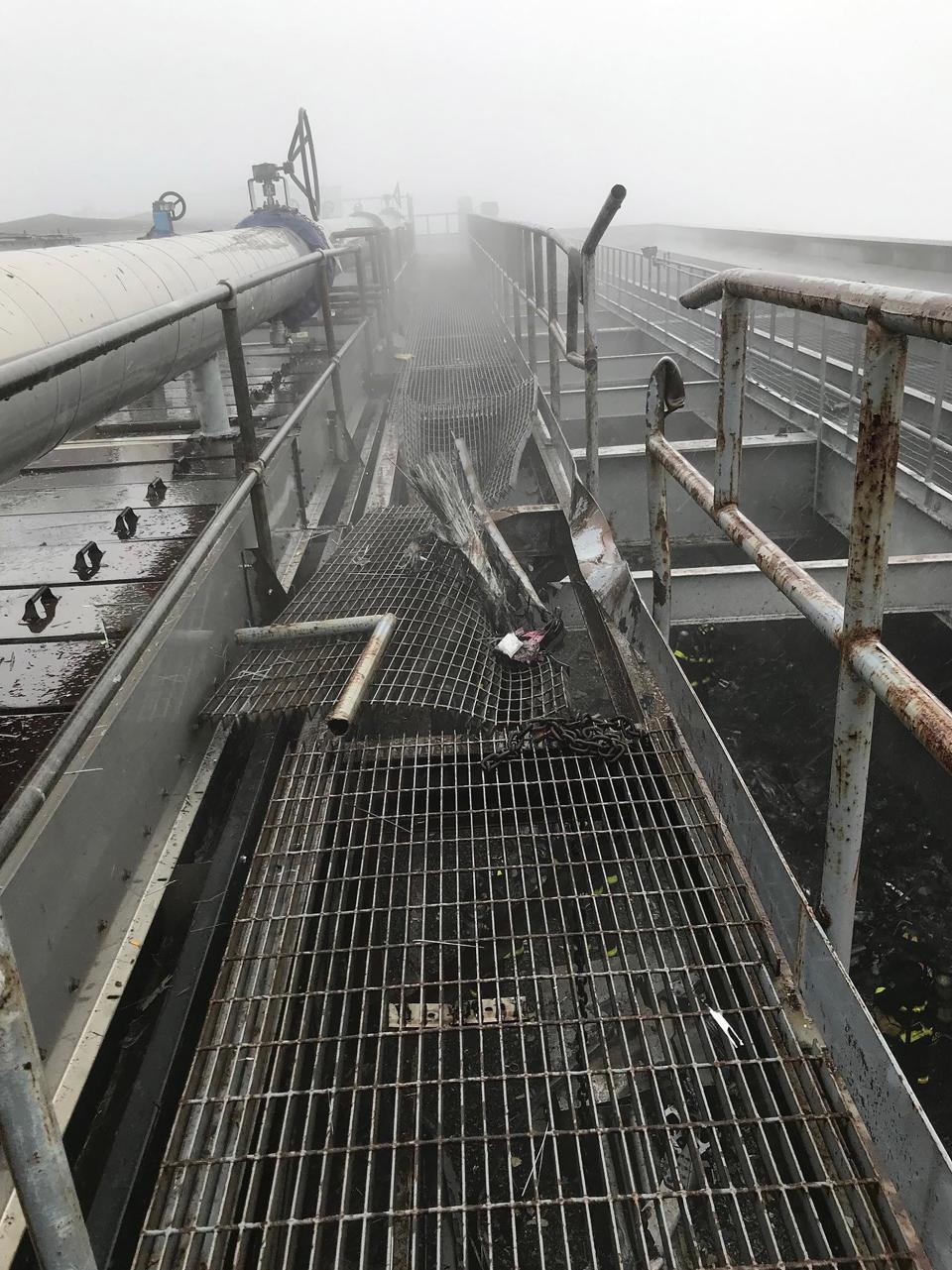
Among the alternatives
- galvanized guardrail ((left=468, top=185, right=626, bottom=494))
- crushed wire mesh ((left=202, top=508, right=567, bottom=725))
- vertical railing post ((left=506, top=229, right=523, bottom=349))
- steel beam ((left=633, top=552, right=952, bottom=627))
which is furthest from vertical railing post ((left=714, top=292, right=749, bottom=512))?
vertical railing post ((left=506, top=229, right=523, bottom=349))

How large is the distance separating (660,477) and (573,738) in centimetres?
86

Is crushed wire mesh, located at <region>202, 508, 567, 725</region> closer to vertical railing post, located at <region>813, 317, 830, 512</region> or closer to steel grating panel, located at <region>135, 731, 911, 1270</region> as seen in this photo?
steel grating panel, located at <region>135, 731, 911, 1270</region>

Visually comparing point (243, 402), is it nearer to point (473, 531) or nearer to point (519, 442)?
point (473, 531)

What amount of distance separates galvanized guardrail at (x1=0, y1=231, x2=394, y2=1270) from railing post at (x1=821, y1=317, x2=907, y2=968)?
1.24 m

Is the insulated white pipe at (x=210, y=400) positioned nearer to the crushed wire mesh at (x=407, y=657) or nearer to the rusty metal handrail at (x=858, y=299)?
the crushed wire mesh at (x=407, y=657)

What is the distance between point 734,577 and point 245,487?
1.97 metres

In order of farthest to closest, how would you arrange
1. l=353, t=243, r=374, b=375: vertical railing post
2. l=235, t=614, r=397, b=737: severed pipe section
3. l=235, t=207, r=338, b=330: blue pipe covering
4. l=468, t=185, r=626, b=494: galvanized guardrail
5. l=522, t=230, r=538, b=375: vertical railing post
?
l=353, t=243, r=374, b=375: vertical railing post < l=522, t=230, r=538, b=375: vertical railing post < l=235, t=207, r=338, b=330: blue pipe covering < l=468, t=185, r=626, b=494: galvanized guardrail < l=235, t=614, r=397, b=737: severed pipe section

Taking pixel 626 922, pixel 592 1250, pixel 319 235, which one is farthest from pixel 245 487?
pixel 319 235

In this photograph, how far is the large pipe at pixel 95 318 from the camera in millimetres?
2039

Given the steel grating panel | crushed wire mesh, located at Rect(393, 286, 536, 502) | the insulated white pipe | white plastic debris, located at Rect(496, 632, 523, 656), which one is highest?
the insulated white pipe

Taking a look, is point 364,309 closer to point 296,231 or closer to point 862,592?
point 296,231

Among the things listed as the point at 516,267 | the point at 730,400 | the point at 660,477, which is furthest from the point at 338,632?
the point at 516,267

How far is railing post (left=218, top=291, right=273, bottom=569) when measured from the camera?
3.06 metres

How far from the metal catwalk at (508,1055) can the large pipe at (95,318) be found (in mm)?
1089
